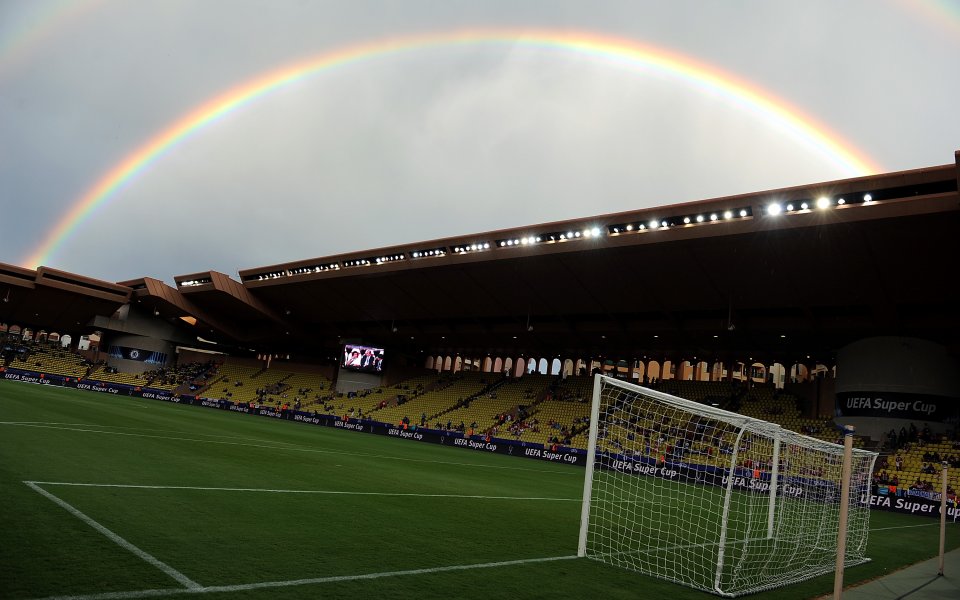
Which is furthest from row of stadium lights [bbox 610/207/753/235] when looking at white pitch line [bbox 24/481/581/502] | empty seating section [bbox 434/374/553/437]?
empty seating section [bbox 434/374/553/437]

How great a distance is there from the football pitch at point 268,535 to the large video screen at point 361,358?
3535 cm

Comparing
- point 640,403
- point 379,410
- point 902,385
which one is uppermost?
point 902,385

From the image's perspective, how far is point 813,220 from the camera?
2075 cm

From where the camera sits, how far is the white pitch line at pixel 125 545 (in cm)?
482

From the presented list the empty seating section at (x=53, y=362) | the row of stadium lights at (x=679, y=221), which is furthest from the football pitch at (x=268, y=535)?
the empty seating section at (x=53, y=362)

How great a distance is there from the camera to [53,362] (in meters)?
58.7

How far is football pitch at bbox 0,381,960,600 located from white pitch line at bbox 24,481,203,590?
0.07ft

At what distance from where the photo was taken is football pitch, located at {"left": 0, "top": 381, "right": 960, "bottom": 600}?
4.96 metres

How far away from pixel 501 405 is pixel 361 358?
45.1 ft

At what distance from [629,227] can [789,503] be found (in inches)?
605

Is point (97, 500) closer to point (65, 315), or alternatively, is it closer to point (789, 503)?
point (789, 503)

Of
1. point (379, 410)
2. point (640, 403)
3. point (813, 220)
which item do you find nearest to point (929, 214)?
point (813, 220)

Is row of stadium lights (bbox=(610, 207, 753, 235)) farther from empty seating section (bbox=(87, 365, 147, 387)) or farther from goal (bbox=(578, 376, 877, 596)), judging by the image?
empty seating section (bbox=(87, 365, 147, 387))

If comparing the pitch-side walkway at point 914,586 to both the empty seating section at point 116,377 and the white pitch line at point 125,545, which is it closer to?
the white pitch line at point 125,545
